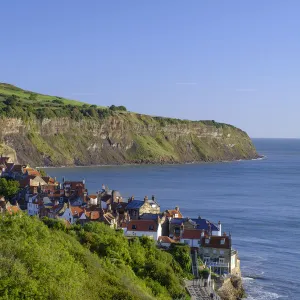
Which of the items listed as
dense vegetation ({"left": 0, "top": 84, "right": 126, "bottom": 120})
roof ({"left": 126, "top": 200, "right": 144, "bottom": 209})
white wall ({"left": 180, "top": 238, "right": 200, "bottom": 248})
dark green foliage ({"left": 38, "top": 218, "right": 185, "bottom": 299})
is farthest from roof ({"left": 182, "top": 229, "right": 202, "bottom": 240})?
dense vegetation ({"left": 0, "top": 84, "right": 126, "bottom": 120})

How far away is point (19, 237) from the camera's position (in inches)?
947

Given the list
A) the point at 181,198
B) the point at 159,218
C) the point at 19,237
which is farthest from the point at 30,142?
the point at 19,237

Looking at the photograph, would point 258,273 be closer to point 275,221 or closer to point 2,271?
point 275,221

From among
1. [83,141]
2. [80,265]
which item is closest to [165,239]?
[80,265]

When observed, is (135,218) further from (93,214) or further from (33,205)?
(33,205)

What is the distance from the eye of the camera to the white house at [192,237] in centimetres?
4412

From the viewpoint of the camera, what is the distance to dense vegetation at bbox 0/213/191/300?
19906mm

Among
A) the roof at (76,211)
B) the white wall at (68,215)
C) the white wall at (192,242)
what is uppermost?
the roof at (76,211)

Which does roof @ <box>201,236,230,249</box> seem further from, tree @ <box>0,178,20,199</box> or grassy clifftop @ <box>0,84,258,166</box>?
grassy clifftop @ <box>0,84,258,166</box>

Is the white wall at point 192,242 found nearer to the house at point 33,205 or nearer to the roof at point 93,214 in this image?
the roof at point 93,214

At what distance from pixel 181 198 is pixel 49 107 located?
96.4 metres

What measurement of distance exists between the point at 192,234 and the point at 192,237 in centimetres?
29

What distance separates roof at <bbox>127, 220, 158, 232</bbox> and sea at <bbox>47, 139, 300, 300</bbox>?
7563 millimetres

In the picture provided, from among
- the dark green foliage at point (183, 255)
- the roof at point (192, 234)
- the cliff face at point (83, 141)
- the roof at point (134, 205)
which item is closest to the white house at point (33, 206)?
the roof at point (134, 205)
